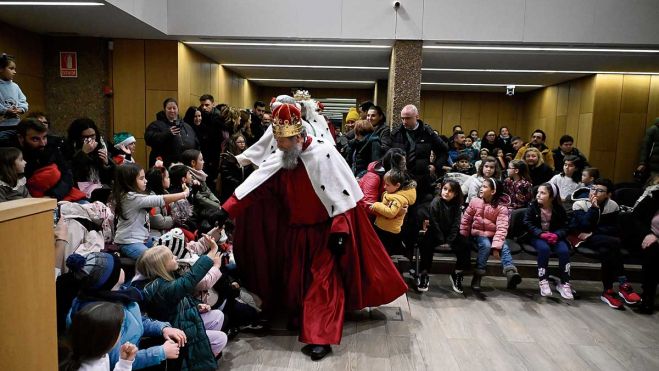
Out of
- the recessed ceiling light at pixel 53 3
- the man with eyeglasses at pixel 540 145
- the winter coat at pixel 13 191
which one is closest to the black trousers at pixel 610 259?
the man with eyeglasses at pixel 540 145

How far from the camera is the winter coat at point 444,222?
14.3 feet

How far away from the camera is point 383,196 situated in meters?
4.17

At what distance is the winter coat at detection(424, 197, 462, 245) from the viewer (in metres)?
4.36

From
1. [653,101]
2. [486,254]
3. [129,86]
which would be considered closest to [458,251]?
[486,254]

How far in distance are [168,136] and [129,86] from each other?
79.3 inches

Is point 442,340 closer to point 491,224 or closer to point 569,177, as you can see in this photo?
point 491,224

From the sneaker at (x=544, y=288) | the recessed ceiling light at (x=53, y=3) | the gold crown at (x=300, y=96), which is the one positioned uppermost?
the recessed ceiling light at (x=53, y=3)

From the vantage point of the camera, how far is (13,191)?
9.86 feet

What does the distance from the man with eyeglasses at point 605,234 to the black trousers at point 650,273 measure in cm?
10

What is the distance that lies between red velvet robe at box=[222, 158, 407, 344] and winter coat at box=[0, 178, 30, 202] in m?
1.28

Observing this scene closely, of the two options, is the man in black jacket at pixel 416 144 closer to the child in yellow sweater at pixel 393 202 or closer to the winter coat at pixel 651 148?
the child in yellow sweater at pixel 393 202

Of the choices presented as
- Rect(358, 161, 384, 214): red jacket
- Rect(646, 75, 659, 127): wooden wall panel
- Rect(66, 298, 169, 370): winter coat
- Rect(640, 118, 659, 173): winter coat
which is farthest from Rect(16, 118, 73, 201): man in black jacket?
Rect(646, 75, 659, 127): wooden wall panel

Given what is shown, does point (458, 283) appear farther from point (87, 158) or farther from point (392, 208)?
point (87, 158)

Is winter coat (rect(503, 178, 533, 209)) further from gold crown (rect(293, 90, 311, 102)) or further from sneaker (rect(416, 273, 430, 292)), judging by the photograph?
gold crown (rect(293, 90, 311, 102))
